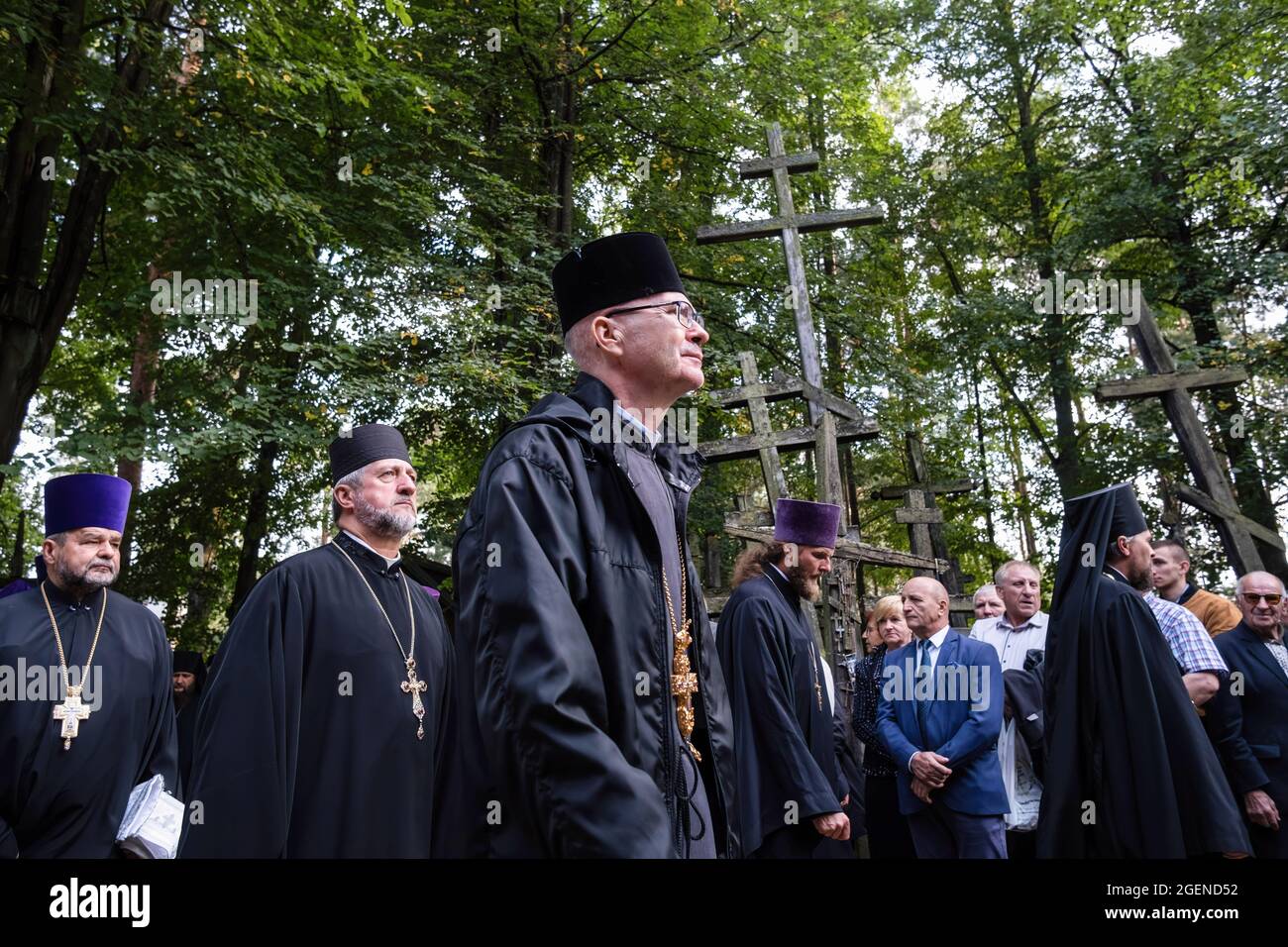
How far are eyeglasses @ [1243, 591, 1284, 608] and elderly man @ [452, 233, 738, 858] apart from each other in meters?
5.14

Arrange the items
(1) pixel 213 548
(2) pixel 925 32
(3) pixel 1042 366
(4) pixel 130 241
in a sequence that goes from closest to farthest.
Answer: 1. (4) pixel 130 241
2. (1) pixel 213 548
3. (3) pixel 1042 366
4. (2) pixel 925 32

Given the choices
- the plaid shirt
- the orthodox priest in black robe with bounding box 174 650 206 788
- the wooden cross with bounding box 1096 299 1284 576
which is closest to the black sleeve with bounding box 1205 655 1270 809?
the plaid shirt

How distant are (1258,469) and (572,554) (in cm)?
1672

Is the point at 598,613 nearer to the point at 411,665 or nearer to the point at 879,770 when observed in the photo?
the point at 411,665

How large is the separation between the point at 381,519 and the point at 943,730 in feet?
11.6

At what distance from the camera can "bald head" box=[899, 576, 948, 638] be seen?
672 centimetres

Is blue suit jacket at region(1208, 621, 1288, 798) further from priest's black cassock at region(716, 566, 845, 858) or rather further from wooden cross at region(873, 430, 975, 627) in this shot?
wooden cross at region(873, 430, 975, 627)

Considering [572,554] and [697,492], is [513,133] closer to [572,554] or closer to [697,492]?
[697,492]

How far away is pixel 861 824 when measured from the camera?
7.46 metres

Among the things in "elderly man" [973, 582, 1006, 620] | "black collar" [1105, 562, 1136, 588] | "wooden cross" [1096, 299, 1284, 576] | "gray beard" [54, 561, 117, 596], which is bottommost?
"black collar" [1105, 562, 1136, 588]

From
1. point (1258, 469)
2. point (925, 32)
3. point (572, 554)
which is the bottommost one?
point (572, 554)

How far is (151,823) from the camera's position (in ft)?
16.8

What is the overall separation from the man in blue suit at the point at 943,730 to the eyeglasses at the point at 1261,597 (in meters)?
1.68
